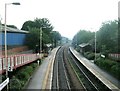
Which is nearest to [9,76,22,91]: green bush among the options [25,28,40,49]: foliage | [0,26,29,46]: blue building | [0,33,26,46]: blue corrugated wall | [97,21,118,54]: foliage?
[97,21,118,54]: foliage

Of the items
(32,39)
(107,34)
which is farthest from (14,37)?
(107,34)

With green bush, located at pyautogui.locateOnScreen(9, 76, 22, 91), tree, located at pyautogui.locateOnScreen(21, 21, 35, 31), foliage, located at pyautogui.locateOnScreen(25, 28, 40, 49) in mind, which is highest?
tree, located at pyautogui.locateOnScreen(21, 21, 35, 31)

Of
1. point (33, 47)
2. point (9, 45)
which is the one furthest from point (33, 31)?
point (9, 45)

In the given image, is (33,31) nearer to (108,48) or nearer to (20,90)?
(108,48)

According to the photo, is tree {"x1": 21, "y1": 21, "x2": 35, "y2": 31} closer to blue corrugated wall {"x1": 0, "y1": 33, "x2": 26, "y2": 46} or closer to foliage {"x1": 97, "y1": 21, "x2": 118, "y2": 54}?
blue corrugated wall {"x1": 0, "y1": 33, "x2": 26, "y2": 46}

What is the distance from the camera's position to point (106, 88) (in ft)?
87.7

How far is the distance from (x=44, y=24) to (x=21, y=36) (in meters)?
47.9

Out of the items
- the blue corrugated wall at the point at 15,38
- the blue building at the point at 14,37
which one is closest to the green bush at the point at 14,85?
the blue building at the point at 14,37

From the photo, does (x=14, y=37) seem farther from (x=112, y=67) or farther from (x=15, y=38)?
(x=112, y=67)

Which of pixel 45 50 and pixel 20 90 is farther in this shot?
pixel 45 50

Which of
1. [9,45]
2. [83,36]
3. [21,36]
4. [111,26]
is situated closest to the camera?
[111,26]

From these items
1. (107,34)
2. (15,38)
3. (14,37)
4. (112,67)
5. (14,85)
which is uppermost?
(107,34)

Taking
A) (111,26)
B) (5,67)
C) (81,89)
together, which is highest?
(111,26)

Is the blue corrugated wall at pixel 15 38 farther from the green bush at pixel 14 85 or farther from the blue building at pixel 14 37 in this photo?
the green bush at pixel 14 85
